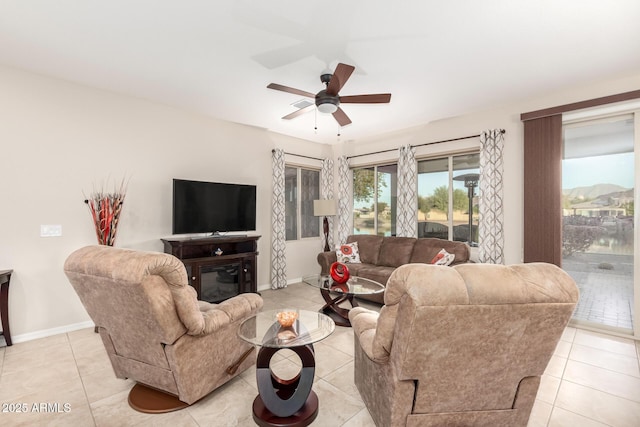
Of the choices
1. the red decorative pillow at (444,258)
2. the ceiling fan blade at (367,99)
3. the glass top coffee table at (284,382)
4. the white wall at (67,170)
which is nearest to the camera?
the glass top coffee table at (284,382)

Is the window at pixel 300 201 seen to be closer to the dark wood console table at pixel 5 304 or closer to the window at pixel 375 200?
the window at pixel 375 200

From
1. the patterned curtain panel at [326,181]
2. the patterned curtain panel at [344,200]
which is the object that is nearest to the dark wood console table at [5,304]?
the patterned curtain panel at [326,181]

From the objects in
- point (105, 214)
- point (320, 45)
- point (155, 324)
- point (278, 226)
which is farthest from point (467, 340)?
point (278, 226)

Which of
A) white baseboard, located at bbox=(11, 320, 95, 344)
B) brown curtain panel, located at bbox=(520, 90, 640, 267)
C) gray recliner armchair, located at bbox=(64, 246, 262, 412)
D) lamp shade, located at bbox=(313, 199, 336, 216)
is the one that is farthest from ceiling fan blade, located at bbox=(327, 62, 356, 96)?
white baseboard, located at bbox=(11, 320, 95, 344)

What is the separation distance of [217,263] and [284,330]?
2.44m

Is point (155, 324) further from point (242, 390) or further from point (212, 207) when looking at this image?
point (212, 207)

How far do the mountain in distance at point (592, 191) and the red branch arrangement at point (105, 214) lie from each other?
5.50 metres

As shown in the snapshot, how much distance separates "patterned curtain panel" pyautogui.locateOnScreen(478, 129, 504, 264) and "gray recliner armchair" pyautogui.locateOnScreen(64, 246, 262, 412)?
3.50m

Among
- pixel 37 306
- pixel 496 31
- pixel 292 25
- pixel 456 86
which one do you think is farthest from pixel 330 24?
pixel 37 306

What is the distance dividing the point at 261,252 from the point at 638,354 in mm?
4795

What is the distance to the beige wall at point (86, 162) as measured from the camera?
3100 millimetres

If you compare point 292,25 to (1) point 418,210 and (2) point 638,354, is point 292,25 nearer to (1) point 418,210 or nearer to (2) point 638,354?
(1) point 418,210

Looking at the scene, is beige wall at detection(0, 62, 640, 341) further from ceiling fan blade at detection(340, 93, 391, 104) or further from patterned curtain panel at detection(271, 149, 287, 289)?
ceiling fan blade at detection(340, 93, 391, 104)

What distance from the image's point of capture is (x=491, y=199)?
4.14 metres
